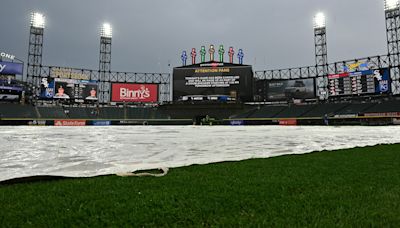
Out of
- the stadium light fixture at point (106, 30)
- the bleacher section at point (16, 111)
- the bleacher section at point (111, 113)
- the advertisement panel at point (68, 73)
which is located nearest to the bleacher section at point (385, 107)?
the bleacher section at point (111, 113)

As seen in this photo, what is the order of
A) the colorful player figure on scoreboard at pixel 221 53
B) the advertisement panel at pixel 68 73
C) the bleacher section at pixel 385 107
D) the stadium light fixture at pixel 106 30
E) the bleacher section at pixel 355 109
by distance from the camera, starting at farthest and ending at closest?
the colorful player figure on scoreboard at pixel 221 53 → the stadium light fixture at pixel 106 30 → the advertisement panel at pixel 68 73 → the bleacher section at pixel 355 109 → the bleacher section at pixel 385 107

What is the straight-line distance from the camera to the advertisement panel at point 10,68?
44.6 m

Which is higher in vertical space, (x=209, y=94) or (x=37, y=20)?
(x=37, y=20)

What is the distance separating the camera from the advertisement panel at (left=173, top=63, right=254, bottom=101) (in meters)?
52.3

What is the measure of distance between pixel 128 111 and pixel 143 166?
5215 cm

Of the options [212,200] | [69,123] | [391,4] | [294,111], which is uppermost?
[391,4]

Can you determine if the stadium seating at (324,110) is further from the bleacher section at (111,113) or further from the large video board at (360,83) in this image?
the bleacher section at (111,113)

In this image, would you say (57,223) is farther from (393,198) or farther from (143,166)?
(393,198)

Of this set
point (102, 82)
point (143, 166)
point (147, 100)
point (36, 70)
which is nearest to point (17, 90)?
point (36, 70)

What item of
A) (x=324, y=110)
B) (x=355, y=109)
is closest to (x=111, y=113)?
(x=324, y=110)

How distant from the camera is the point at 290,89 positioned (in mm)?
50344

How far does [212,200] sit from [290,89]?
168 ft

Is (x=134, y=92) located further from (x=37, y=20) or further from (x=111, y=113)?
(x=37, y=20)

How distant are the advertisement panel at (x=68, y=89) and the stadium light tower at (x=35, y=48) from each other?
132 inches
